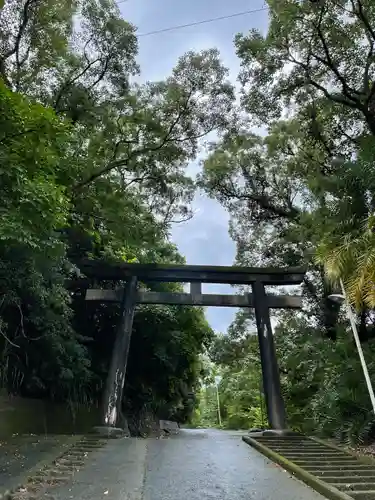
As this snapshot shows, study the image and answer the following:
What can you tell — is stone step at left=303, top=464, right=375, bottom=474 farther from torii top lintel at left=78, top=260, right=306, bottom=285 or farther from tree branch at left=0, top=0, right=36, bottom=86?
tree branch at left=0, top=0, right=36, bottom=86

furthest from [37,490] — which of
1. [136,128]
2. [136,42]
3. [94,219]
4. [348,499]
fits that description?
[136,42]

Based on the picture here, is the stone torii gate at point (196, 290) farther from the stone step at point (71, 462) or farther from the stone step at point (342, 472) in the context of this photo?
the stone step at point (342, 472)

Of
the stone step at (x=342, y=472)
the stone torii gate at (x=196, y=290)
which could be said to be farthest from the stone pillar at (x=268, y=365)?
the stone step at (x=342, y=472)

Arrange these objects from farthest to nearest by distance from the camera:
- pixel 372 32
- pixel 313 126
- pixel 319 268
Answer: pixel 319 268 → pixel 313 126 → pixel 372 32

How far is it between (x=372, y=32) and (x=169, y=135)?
4864mm

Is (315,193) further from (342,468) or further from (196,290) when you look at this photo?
(342,468)

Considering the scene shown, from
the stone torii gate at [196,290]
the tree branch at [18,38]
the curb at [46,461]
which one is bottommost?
the curb at [46,461]

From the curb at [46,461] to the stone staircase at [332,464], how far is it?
9.10 ft

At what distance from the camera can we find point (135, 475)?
4.43m

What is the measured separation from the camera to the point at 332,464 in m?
5.25

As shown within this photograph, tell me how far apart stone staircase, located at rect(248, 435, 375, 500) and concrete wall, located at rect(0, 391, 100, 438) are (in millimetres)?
4713

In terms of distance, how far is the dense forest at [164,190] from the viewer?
6.75m

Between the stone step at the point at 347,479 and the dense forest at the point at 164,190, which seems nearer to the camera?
A: the stone step at the point at 347,479

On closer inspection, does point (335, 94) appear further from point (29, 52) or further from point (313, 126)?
point (29, 52)
